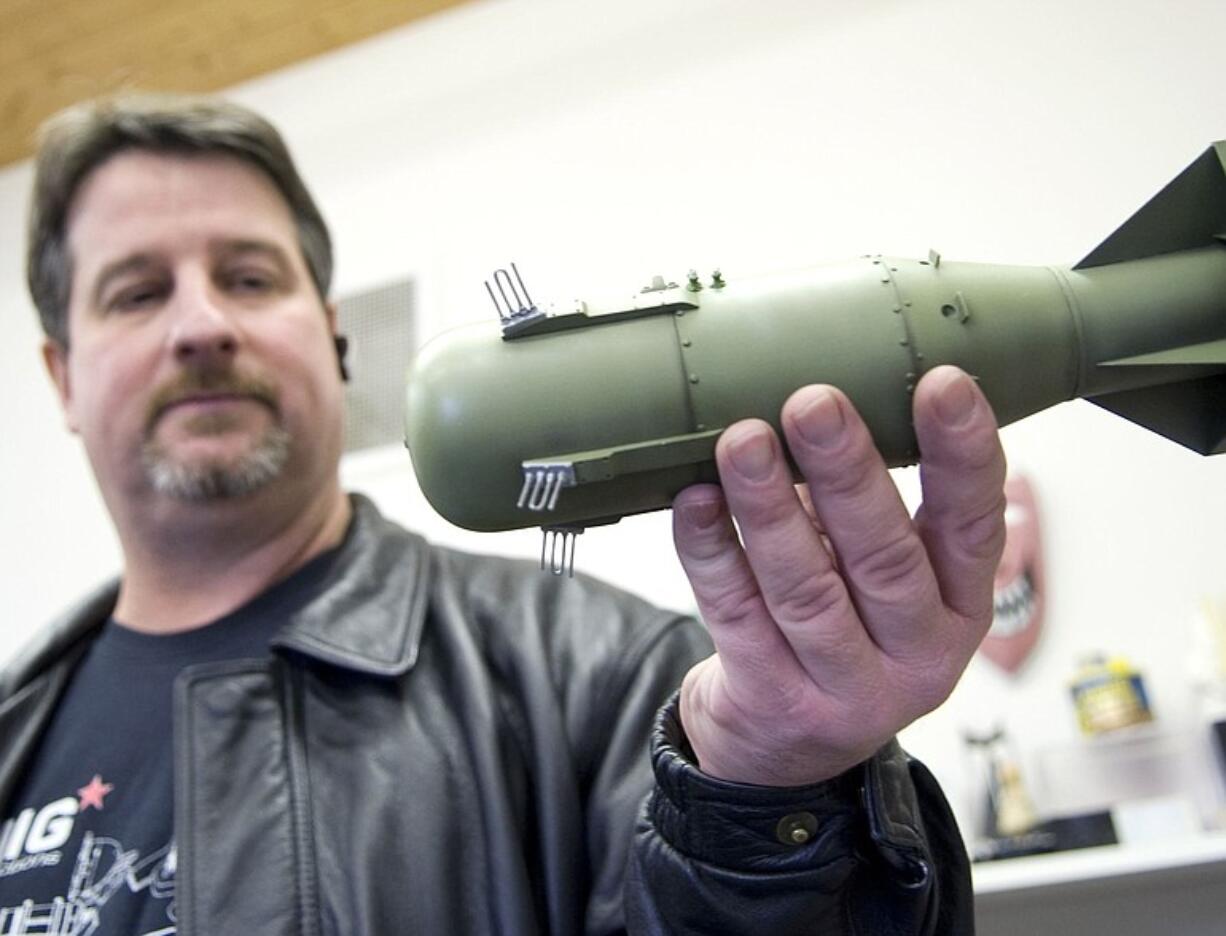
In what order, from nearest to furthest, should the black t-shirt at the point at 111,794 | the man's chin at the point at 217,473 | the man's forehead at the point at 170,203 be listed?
the black t-shirt at the point at 111,794
the man's chin at the point at 217,473
the man's forehead at the point at 170,203

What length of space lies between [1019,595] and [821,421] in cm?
121

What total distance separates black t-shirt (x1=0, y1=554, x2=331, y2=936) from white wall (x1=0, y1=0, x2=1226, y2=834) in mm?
925

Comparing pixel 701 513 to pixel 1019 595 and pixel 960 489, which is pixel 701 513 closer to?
pixel 960 489

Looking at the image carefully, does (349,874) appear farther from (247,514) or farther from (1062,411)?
(1062,411)

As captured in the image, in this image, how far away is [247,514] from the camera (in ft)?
3.64

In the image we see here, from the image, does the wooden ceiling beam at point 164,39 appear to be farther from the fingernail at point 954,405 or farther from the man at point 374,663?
the fingernail at point 954,405

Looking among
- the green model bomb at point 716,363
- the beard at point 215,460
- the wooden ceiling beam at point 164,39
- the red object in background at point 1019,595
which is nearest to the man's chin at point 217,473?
the beard at point 215,460

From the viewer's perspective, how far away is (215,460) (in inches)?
42.8

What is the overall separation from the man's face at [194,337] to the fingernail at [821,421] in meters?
0.72

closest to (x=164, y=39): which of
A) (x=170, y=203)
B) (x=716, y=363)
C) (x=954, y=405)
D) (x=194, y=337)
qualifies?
(x=170, y=203)

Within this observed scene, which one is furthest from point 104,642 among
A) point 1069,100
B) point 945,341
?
point 1069,100

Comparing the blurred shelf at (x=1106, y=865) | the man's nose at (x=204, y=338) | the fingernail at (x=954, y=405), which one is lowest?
the blurred shelf at (x=1106, y=865)

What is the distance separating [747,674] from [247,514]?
702 mm

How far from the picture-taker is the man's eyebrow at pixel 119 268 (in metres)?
1.17
